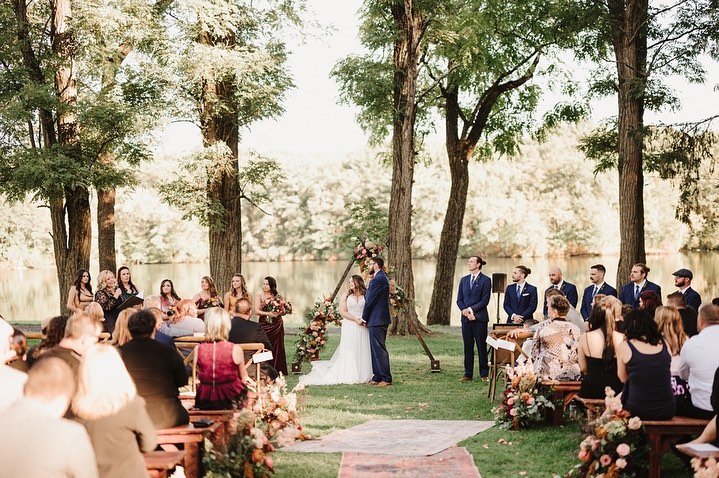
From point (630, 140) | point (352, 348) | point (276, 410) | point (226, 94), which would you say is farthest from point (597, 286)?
point (226, 94)

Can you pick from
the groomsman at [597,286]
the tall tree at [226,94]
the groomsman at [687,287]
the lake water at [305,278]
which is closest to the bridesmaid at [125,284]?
the tall tree at [226,94]

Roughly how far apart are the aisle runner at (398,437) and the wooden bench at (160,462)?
2317 mm

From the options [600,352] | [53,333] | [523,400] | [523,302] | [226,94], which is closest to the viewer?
[53,333]

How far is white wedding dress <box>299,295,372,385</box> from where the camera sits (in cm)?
1247

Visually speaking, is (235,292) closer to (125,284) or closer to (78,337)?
(125,284)

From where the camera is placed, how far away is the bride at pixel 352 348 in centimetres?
1243

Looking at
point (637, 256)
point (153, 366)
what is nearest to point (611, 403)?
point (153, 366)

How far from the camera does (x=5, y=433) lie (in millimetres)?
3582

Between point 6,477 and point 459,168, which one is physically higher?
point 459,168

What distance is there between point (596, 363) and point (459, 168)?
16.7 m

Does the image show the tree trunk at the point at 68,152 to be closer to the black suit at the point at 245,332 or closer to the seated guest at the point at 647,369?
the black suit at the point at 245,332

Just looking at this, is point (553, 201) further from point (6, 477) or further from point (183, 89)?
point (6, 477)

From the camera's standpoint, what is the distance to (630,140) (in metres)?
15.9

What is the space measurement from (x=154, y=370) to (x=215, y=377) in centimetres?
132
